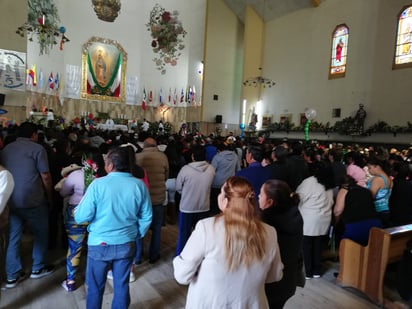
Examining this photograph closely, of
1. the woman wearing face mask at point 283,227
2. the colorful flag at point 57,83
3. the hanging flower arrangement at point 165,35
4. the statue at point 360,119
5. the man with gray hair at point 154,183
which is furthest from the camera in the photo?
the hanging flower arrangement at point 165,35

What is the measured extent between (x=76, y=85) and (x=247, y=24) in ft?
35.9

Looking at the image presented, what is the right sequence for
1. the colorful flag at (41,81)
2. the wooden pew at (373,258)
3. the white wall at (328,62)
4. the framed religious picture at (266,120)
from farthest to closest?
the framed religious picture at (266,120) → the colorful flag at (41,81) → the white wall at (328,62) → the wooden pew at (373,258)

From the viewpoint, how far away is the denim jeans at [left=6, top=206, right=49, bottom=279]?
106 inches

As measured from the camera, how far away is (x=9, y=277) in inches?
107

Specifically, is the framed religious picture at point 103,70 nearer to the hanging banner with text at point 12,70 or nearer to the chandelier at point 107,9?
the chandelier at point 107,9

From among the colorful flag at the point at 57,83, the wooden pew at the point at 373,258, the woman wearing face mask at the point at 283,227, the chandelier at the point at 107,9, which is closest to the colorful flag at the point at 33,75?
the colorful flag at the point at 57,83

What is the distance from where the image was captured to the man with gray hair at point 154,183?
132 inches

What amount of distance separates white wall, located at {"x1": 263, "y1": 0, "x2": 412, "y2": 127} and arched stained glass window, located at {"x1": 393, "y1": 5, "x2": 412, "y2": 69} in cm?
21

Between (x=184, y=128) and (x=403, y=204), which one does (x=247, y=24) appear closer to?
(x=184, y=128)

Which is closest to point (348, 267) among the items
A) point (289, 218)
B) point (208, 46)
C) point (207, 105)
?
point (289, 218)

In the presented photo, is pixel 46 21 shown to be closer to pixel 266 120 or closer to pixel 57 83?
pixel 57 83

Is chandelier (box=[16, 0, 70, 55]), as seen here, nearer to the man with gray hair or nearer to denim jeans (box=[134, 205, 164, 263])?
the man with gray hair

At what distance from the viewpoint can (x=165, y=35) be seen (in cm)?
1925

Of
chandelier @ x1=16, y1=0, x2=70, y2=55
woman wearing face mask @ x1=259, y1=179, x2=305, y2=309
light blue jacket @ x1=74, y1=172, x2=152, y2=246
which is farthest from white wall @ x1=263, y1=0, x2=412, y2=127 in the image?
light blue jacket @ x1=74, y1=172, x2=152, y2=246
